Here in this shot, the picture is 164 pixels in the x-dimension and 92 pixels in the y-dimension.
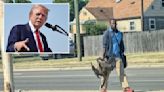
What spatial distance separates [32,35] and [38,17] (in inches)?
11.0

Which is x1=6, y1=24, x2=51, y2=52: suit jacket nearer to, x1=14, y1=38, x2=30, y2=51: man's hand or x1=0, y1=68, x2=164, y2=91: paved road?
x1=14, y1=38, x2=30, y2=51: man's hand

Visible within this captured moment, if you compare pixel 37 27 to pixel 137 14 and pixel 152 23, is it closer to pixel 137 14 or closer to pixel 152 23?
pixel 137 14

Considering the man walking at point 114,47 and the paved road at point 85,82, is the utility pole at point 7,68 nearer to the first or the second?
the man walking at point 114,47

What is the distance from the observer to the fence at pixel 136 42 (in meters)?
42.1

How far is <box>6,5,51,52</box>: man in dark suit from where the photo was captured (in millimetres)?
7934

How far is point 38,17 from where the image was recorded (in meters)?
7.94

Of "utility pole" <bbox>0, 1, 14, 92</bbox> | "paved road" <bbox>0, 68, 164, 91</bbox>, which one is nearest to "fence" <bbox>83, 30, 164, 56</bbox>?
"paved road" <bbox>0, 68, 164, 91</bbox>

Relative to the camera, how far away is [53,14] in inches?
311

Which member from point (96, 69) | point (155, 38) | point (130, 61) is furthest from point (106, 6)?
point (96, 69)

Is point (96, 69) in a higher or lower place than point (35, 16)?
lower

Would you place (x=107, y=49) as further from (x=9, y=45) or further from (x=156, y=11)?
(x=156, y=11)

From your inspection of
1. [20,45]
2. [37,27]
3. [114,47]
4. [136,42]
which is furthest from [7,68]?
[136,42]

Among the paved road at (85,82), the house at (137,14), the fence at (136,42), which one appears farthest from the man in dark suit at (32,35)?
the house at (137,14)

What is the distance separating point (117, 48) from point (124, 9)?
2239 inches
